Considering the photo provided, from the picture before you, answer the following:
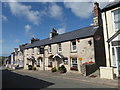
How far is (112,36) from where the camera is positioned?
1084 centimetres

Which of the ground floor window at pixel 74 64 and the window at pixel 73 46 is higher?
the window at pixel 73 46

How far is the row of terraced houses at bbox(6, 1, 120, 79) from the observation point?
10.9 m

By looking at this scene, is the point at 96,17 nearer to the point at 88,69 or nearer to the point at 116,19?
the point at 116,19

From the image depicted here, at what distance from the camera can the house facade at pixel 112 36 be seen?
10.5 metres

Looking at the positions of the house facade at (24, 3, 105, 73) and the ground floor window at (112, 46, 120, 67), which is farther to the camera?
the house facade at (24, 3, 105, 73)

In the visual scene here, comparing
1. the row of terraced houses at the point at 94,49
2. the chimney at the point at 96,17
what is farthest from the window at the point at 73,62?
the chimney at the point at 96,17

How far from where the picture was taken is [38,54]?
23344 mm

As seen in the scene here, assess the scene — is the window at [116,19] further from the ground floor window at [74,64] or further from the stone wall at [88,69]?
the ground floor window at [74,64]

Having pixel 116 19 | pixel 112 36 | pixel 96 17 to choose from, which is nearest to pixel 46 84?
pixel 112 36

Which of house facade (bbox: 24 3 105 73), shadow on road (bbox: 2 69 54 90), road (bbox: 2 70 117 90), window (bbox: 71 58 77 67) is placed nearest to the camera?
road (bbox: 2 70 117 90)

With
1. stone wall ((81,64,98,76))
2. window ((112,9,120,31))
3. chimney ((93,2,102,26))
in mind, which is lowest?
stone wall ((81,64,98,76))

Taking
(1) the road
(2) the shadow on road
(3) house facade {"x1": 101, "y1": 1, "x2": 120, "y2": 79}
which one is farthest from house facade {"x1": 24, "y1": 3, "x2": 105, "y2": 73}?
(2) the shadow on road

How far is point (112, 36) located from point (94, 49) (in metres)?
3.38

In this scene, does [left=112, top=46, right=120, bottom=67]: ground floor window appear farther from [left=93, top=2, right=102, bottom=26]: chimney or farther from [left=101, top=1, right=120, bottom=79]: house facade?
[left=93, top=2, right=102, bottom=26]: chimney
